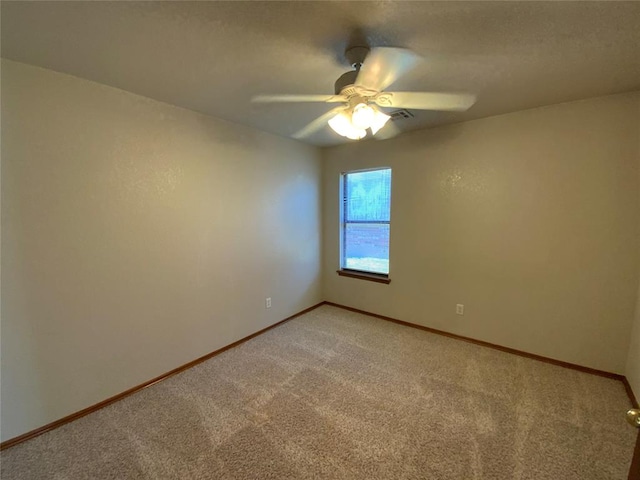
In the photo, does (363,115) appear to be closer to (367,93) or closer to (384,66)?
(367,93)

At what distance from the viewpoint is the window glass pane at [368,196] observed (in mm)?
3473

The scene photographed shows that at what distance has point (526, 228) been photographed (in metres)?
2.53

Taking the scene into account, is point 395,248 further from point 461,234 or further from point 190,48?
point 190,48

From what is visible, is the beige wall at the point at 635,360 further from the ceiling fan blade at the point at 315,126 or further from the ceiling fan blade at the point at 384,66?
the ceiling fan blade at the point at 315,126

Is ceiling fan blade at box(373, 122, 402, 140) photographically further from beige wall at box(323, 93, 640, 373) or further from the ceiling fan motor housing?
the ceiling fan motor housing

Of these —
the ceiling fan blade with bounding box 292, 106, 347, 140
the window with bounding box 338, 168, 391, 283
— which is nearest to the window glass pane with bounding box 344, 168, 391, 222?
the window with bounding box 338, 168, 391, 283

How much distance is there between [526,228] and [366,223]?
5.73 ft

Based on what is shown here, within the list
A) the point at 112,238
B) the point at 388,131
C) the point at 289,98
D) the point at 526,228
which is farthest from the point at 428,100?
the point at 112,238

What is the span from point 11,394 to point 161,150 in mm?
1875

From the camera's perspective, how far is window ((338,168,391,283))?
138 inches

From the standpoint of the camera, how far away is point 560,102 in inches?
89.3

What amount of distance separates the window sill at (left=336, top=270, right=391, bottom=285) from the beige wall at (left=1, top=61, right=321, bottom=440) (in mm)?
1293

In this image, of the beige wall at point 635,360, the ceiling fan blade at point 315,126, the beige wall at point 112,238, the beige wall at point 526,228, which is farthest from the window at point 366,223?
the beige wall at point 635,360

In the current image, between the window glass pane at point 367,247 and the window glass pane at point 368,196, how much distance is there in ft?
0.43
